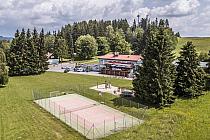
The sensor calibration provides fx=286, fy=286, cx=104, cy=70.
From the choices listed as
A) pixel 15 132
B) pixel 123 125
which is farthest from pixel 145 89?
pixel 15 132

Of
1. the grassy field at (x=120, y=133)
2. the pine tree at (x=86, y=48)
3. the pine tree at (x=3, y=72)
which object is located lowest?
the grassy field at (x=120, y=133)

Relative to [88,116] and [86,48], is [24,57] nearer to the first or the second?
[88,116]

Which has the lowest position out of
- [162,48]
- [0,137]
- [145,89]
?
[0,137]

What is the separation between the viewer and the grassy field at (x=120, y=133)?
31000 millimetres

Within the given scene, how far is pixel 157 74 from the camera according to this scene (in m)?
41.1

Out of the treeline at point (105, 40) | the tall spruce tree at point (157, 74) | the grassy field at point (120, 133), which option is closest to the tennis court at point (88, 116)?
the grassy field at point (120, 133)

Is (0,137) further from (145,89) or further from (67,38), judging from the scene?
(67,38)

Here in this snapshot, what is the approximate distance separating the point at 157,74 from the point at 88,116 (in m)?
11.6

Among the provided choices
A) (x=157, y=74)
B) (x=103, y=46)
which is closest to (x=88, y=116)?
(x=157, y=74)

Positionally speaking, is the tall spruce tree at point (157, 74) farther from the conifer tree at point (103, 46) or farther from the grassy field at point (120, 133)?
the conifer tree at point (103, 46)

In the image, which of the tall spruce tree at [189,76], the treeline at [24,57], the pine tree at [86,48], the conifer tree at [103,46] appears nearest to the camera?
the tall spruce tree at [189,76]

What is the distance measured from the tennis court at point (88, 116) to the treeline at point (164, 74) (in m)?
5.80

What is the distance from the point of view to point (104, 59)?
266 ft

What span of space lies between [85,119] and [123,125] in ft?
17.9
